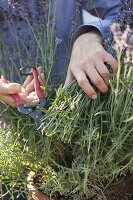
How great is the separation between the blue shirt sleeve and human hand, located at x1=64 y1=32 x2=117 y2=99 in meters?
0.04

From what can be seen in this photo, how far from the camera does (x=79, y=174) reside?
0.92 meters

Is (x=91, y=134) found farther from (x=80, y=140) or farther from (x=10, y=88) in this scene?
(x=10, y=88)

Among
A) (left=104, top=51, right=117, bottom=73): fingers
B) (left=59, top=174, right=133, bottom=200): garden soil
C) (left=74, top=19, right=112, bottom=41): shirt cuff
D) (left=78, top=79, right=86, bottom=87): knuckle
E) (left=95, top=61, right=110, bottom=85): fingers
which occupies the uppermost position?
(left=74, top=19, right=112, bottom=41): shirt cuff

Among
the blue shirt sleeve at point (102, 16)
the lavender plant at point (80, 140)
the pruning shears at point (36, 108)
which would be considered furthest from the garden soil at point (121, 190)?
the blue shirt sleeve at point (102, 16)

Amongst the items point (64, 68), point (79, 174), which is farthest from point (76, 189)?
point (64, 68)

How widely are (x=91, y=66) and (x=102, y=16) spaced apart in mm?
282

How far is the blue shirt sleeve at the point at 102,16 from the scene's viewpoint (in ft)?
3.29

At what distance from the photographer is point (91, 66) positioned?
901 mm

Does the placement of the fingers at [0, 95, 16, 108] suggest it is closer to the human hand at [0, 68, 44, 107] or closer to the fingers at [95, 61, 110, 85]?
the human hand at [0, 68, 44, 107]

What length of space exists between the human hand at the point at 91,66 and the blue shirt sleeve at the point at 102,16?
38mm

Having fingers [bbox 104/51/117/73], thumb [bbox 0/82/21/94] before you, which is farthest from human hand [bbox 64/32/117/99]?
thumb [bbox 0/82/21/94]

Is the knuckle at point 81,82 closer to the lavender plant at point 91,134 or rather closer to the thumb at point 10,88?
the lavender plant at point 91,134

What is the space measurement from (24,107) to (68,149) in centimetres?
13

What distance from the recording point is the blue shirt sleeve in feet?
3.29
